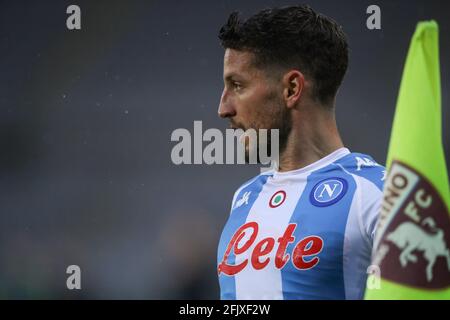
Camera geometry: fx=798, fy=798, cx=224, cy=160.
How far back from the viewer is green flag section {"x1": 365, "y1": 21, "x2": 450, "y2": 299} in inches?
72.0

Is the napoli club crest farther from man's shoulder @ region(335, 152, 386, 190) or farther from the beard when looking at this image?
the beard

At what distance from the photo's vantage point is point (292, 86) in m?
2.95

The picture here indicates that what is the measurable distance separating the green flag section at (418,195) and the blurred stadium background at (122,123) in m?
5.53

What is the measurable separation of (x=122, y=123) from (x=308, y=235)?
18.0 ft

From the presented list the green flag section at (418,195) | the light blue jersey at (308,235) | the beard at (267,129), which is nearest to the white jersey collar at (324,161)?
the light blue jersey at (308,235)

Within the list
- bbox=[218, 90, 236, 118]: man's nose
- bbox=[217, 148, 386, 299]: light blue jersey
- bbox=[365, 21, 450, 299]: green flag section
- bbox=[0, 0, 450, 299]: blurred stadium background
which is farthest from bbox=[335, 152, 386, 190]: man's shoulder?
bbox=[0, 0, 450, 299]: blurred stadium background

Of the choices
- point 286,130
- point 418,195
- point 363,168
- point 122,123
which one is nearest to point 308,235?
point 363,168

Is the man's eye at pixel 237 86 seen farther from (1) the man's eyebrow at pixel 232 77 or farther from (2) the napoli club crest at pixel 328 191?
(2) the napoli club crest at pixel 328 191

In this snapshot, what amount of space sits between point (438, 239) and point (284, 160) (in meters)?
1.25

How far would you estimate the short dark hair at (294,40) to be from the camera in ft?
9.61

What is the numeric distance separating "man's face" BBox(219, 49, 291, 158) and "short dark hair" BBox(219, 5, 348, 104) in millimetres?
48

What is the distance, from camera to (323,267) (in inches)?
105

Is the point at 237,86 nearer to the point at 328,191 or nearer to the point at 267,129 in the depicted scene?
the point at 267,129
